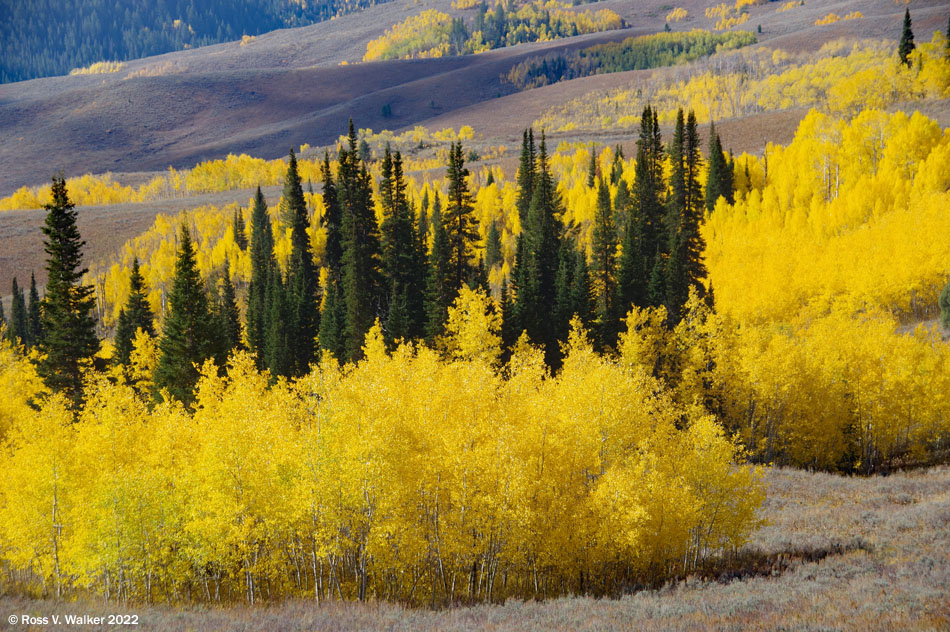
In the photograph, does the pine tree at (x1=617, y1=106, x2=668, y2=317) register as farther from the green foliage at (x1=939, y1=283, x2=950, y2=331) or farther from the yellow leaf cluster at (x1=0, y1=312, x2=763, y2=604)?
the yellow leaf cluster at (x1=0, y1=312, x2=763, y2=604)

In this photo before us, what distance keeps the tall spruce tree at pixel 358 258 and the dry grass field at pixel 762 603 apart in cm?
3464

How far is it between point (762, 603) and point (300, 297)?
5516 cm

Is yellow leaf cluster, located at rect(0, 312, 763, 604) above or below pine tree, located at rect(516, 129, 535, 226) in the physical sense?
below

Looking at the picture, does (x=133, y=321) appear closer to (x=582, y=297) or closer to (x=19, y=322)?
(x=582, y=297)

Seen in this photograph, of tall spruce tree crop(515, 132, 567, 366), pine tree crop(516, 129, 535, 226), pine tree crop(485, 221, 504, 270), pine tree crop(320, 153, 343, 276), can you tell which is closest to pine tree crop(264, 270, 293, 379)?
pine tree crop(320, 153, 343, 276)

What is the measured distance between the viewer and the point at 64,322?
46312 mm

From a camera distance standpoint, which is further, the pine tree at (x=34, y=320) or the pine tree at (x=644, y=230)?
the pine tree at (x=34, y=320)

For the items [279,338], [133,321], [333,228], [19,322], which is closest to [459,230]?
[333,228]

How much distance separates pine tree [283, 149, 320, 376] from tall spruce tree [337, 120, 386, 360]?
16.2 ft

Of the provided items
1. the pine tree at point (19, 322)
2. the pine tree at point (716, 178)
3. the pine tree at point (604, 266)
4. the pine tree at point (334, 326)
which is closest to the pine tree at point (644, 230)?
the pine tree at point (604, 266)

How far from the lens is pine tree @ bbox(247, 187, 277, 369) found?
74.7m

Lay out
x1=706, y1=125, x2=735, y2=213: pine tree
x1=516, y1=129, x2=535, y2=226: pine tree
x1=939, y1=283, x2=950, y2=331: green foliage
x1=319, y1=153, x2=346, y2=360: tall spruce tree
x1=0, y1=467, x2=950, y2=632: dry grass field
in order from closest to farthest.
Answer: x1=0, y1=467, x2=950, y2=632: dry grass field
x1=939, y1=283, x2=950, y2=331: green foliage
x1=319, y1=153, x2=346, y2=360: tall spruce tree
x1=516, y1=129, x2=535, y2=226: pine tree
x1=706, y1=125, x2=735, y2=213: pine tree

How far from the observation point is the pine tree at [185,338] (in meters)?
49.1

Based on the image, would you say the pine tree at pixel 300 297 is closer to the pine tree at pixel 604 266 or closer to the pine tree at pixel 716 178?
the pine tree at pixel 604 266
